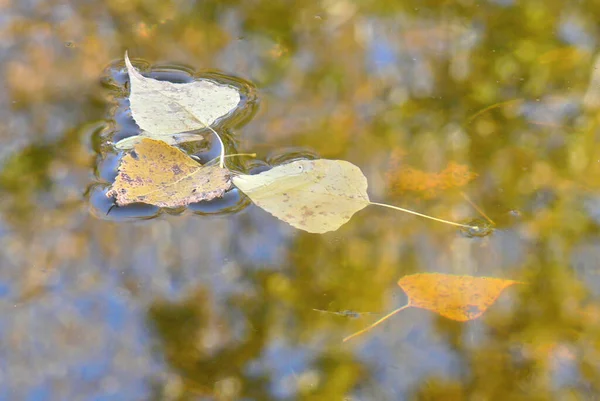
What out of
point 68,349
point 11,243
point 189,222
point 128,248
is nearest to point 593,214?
point 189,222

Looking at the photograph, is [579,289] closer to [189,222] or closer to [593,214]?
[593,214]

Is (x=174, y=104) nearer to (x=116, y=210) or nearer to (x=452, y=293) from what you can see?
(x=116, y=210)

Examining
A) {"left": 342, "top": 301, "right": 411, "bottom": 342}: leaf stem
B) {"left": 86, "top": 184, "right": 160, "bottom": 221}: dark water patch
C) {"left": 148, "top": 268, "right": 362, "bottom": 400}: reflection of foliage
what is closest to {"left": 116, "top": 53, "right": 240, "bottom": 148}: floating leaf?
{"left": 86, "top": 184, "right": 160, "bottom": 221}: dark water patch

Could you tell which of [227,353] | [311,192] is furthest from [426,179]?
[227,353]

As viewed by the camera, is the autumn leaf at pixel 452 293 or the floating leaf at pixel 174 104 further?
the floating leaf at pixel 174 104

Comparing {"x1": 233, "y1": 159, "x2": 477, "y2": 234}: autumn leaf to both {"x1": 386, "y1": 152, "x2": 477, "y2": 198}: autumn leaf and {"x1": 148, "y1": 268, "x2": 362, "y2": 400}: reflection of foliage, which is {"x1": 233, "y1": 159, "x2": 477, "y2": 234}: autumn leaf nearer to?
{"x1": 386, "y1": 152, "x2": 477, "y2": 198}: autumn leaf

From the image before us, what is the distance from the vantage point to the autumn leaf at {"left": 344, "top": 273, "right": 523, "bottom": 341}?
1043 mm

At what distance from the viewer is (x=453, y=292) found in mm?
1063

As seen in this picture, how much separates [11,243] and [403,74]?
91 centimetres

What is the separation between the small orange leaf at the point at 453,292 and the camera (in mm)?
1045

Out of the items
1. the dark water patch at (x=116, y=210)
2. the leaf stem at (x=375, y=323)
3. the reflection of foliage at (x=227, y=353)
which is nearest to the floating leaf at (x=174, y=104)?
the dark water patch at (x=116, y=210)

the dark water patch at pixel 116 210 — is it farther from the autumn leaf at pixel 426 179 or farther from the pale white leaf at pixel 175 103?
the autumn leaf at pixel 426 179

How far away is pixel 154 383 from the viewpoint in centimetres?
97

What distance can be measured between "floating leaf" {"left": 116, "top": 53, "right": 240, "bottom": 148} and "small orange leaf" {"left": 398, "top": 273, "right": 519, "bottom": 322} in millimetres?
540
